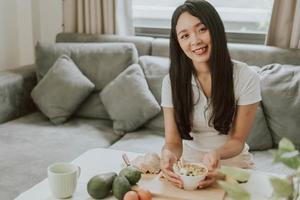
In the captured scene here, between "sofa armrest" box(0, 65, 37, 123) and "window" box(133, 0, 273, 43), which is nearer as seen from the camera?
"sofa armrest" box(0, 65, 37, 123)

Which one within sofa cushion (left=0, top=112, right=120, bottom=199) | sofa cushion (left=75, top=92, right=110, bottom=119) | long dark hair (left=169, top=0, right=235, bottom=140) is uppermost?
long dark hair (left=169, top=0, right=235, bottom=140)

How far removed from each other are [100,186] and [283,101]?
1.50 m

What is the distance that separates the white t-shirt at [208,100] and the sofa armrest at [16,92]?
4.63 feet

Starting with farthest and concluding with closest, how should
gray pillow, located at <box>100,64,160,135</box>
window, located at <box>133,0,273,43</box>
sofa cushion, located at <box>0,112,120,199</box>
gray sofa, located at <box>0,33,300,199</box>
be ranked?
1. window, located at <box>133,0,273,43</box>
2. gray pillow, located at <box>100,64,160,135</box>
3. gray sofa, located at <box>0,33,300,199</box>
4. sofa cushion, located at <box>0,112,120,199</box>

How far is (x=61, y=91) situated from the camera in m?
2.78

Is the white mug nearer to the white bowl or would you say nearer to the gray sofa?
the white bowl

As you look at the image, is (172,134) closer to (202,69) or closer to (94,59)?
(202,69)

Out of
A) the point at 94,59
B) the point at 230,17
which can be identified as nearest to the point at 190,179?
the point at 94,59

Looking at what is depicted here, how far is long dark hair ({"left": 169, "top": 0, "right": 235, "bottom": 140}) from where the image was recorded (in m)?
1.60

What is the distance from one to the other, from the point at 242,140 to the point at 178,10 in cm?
55

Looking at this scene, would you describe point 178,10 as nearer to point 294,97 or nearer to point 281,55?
point 294,97

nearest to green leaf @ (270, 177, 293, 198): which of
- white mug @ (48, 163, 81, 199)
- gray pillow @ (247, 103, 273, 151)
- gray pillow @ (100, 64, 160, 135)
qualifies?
white mug @ (48, 163, 81, 199)

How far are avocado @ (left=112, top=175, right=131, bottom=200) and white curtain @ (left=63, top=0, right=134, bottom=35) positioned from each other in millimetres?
2191

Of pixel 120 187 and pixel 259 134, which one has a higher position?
pixel 120 187
